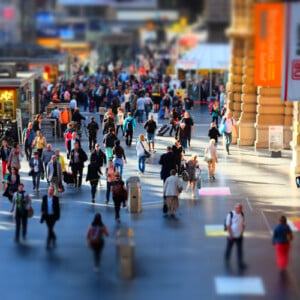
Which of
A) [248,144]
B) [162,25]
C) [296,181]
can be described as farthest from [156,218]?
[162,25]

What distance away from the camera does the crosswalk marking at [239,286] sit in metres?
18.5

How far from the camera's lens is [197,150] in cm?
3619

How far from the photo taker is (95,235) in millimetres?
20031

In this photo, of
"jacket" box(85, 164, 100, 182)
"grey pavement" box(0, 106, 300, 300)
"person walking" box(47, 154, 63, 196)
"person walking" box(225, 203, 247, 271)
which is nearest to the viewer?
"grey pavement" box(0, 106, 300, 300)

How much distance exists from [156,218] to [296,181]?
546 centimetres

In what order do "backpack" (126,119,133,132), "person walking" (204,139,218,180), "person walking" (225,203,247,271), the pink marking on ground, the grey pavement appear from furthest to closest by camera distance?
1. "backpack" (126,119,133,132)
2. "person walking" (204,139,218,180)
3. the pink marking on ground
4. "person walking" (225,203,247,271)
5. the grey pavement

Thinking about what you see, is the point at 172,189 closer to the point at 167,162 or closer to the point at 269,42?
the point at 167,162

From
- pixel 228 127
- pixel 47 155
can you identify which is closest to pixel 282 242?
pixel 47 155

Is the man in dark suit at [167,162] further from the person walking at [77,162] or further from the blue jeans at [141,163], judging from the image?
the blue jeans at [141,163]

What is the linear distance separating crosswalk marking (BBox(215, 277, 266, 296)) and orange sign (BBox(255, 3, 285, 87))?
693 centimetres

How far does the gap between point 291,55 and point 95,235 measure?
722cm

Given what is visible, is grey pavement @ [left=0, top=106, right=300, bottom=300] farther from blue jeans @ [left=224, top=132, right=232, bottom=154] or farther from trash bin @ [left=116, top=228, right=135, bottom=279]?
blue jeans @ [left=224, top=132, right=232, bottom=154]

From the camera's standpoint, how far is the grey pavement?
18.8 metres

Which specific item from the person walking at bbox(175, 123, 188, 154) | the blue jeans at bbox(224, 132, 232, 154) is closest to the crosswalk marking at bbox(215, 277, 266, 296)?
the person walking at bbox(175, 123, 188, 154)
